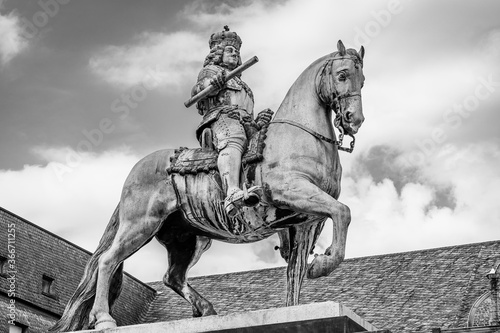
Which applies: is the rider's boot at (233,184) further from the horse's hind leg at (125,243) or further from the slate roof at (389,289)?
the slate roof at (389,289)

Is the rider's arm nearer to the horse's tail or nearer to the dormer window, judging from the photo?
the horse's tail

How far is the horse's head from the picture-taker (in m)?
13.6

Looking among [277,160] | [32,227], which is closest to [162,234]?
[277,160]

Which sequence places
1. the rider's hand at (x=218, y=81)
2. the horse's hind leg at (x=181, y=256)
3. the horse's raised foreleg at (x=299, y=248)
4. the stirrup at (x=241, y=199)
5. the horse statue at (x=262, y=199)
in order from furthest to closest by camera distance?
the horse's hind leg at (x=181, y=256) → the rider's hand at (x=218, y=81) → the horse's raised foreleg at (x=299, y=248) → the horse statue at (x=262, y=199) → the stirrup at (x=241, y=199)

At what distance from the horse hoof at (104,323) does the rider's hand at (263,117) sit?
2628 millimetres

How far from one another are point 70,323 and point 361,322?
3.45 m

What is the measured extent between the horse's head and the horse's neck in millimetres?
96

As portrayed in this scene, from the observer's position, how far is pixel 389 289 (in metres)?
37.4

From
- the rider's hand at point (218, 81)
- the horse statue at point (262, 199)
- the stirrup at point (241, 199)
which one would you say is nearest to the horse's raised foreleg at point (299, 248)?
the horse statue at point (262, 199)

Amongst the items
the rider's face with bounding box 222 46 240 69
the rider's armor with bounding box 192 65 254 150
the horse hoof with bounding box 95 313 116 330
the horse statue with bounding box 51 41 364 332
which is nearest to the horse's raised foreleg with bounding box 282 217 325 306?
the horse statue with bounding box 51 41 364 332

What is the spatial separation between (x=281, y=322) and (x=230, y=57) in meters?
3.62

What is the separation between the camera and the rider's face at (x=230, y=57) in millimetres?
14836

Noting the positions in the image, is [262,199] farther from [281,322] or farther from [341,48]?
[341,48]

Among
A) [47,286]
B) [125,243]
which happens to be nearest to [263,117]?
[125,243]
